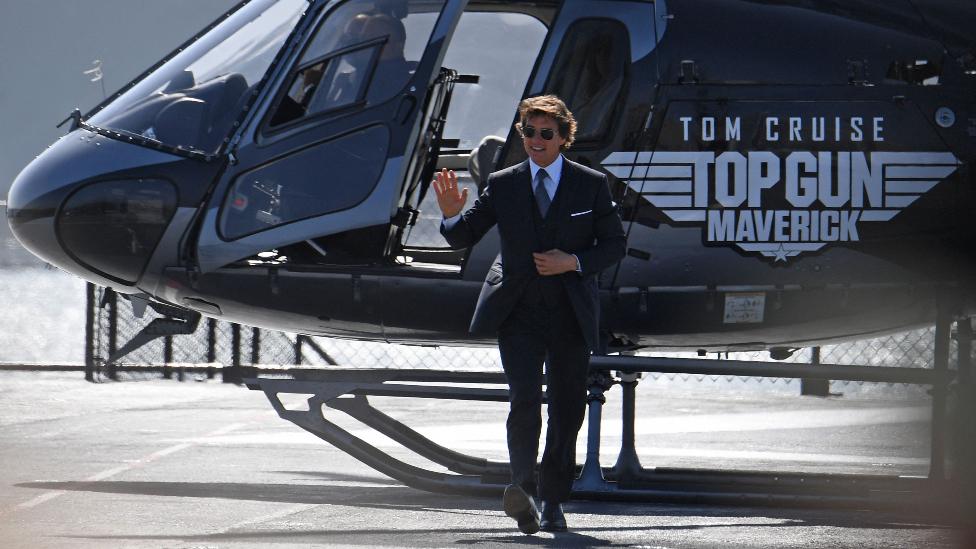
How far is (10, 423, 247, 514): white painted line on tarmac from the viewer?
299 inches

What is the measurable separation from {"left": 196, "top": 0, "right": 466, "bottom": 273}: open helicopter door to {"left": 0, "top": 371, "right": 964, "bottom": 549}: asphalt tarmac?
137 cm

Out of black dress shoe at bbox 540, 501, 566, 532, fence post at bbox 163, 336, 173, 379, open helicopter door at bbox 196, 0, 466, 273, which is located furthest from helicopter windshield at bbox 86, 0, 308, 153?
fence post at bbox 163, 336, 173, 379

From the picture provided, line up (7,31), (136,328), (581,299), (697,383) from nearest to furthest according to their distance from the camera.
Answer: (581,299) < (136,328) < (697,383) < (7,31)

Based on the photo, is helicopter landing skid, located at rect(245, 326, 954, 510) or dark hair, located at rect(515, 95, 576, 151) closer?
dark hair, located at rect(515, 95, 576, 151)

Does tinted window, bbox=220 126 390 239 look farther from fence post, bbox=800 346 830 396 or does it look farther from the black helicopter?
fence post, bbox=800 346 830 396

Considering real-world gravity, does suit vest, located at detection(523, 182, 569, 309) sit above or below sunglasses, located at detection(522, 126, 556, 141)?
below

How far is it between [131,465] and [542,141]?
13.8 feet

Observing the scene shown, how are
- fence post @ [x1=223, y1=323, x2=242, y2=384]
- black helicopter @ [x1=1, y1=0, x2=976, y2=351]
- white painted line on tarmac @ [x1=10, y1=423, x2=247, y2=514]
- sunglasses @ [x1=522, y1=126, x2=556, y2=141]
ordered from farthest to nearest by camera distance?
fence post @ [x1=223, y1=323, x2=242, y2=384] < black helicopter @ [x1=1, y1=0, x2=976, y2=351] < white painted line on tarmac @ [x1=10, y1=423, x2=247, y2=514] < sunglasses @ [x1=522, y1=126, x2=556, y2=141]

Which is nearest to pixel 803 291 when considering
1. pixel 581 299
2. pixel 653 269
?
pixel 653 269

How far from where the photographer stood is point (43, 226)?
835 cm

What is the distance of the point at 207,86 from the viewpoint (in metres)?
8.36

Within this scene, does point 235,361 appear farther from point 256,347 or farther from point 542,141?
point 542,141

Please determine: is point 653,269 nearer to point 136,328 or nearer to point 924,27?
point 924,27

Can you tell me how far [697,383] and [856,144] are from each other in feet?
36.1
